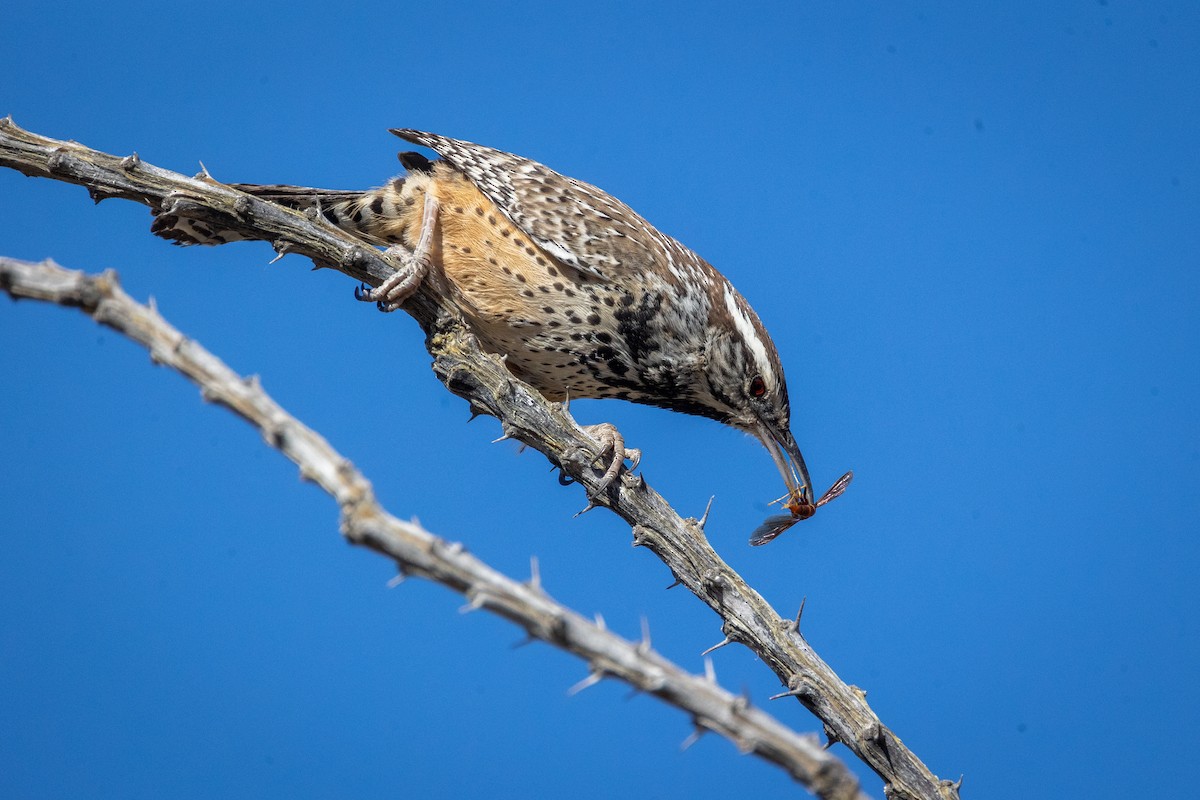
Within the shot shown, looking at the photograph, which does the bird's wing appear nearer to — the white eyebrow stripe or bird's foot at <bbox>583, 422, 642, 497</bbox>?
the white eyebrow stripe

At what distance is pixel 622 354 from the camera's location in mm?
2232

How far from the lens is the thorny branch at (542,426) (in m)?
1.66

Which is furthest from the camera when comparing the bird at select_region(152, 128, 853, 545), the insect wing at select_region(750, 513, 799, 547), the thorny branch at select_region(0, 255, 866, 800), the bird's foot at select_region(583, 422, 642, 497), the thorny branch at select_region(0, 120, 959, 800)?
the bird at select_region(152, 128, 853, 545)

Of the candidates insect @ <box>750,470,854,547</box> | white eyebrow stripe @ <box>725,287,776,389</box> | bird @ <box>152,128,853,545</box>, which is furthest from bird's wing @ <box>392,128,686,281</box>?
insect @ <box>750,470,854,547</box>

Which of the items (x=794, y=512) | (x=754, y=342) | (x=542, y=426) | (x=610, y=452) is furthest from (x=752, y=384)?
(x=542, y=426)

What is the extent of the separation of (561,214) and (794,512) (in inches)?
31.5

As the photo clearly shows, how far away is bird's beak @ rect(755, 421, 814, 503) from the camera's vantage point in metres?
2.30

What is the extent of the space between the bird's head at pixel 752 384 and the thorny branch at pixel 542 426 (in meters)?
0.48

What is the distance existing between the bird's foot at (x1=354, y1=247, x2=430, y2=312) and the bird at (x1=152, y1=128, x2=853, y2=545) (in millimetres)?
49

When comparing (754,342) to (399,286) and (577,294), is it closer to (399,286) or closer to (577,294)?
(577,294)

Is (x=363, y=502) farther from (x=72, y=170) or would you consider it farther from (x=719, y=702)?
(x=72, y=170)

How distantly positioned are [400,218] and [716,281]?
27.7 inches

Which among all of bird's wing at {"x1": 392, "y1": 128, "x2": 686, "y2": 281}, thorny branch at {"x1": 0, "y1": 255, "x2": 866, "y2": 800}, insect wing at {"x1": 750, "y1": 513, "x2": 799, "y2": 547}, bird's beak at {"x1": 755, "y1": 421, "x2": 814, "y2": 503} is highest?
bird's wing at {"x1": 392, "y1": 128, "x2": 686, "y2": 281}

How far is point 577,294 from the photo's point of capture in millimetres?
2215
